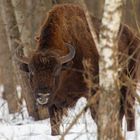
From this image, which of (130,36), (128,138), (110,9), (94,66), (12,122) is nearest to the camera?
(110,9)

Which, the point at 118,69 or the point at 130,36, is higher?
the point at 118,69

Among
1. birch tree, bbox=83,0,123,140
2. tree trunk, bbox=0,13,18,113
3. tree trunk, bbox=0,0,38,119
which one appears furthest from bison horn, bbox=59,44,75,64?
tree trunk, bbox=0,13,18,113

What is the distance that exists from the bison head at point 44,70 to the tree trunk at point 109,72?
232 centimetres

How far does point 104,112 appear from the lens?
686 cm

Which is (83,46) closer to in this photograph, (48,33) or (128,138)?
(48,33)

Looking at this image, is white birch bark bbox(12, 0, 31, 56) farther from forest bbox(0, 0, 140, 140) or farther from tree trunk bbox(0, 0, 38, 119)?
tree trunk bbox(0, 0, 38, 119)

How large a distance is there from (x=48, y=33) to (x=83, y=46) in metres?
0.56

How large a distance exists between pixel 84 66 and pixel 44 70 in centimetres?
69

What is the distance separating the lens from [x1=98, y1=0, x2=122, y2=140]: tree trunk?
22.0 feet

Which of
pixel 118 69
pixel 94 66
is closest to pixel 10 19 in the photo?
pixel 94 66

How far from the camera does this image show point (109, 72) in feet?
22.2

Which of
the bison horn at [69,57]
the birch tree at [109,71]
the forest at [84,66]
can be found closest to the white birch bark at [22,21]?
the forest at [84,66]

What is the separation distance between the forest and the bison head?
0.78ft

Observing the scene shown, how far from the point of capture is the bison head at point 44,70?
29.7ft
